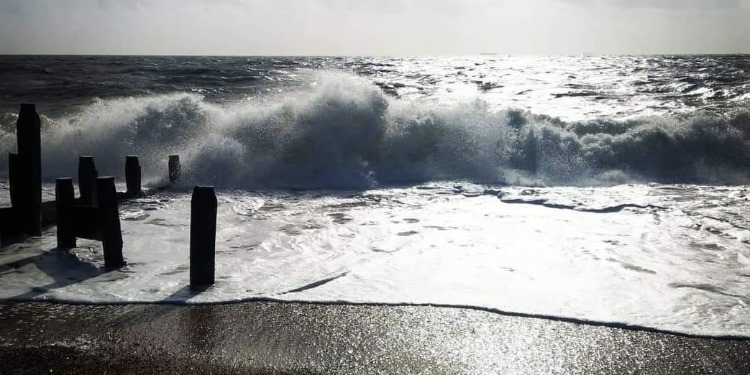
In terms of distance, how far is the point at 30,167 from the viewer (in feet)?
21.7

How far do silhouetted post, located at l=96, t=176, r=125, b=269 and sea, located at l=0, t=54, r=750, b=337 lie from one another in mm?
143

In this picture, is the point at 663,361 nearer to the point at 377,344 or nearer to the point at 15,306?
the point at 377,344

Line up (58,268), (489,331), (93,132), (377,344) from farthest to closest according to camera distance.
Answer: (93,132), (58,268), (489,331), (377,344)

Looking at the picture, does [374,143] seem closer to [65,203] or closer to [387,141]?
[387,141]

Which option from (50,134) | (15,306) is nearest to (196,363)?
(15,306)

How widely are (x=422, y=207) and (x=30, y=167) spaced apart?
5.38 m

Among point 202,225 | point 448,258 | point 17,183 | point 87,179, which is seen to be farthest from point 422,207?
point 17,183

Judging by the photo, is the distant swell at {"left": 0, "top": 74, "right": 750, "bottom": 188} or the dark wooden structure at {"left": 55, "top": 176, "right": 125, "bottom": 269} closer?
the dark wooden structure at {"left": 55, "top": 176, "right": 125, "bottom": 269}

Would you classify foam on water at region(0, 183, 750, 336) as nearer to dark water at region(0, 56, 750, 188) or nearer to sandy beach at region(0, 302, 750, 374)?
sandy beach at region(0, 302, 750, 374)

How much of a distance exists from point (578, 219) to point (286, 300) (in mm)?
5074

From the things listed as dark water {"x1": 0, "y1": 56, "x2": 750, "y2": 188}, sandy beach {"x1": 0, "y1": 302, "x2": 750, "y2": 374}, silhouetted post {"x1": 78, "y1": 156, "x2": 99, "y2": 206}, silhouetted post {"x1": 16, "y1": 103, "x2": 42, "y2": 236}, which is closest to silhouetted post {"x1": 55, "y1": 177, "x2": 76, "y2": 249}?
silhouetted post {"x1": 78, "y1": 156, "x2": 99, "y2": 206}

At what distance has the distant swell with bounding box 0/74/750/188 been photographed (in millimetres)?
12586

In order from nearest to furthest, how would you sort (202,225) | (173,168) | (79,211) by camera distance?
(202,225) < (79,211) < (173,168)

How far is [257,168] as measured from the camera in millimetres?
12383
